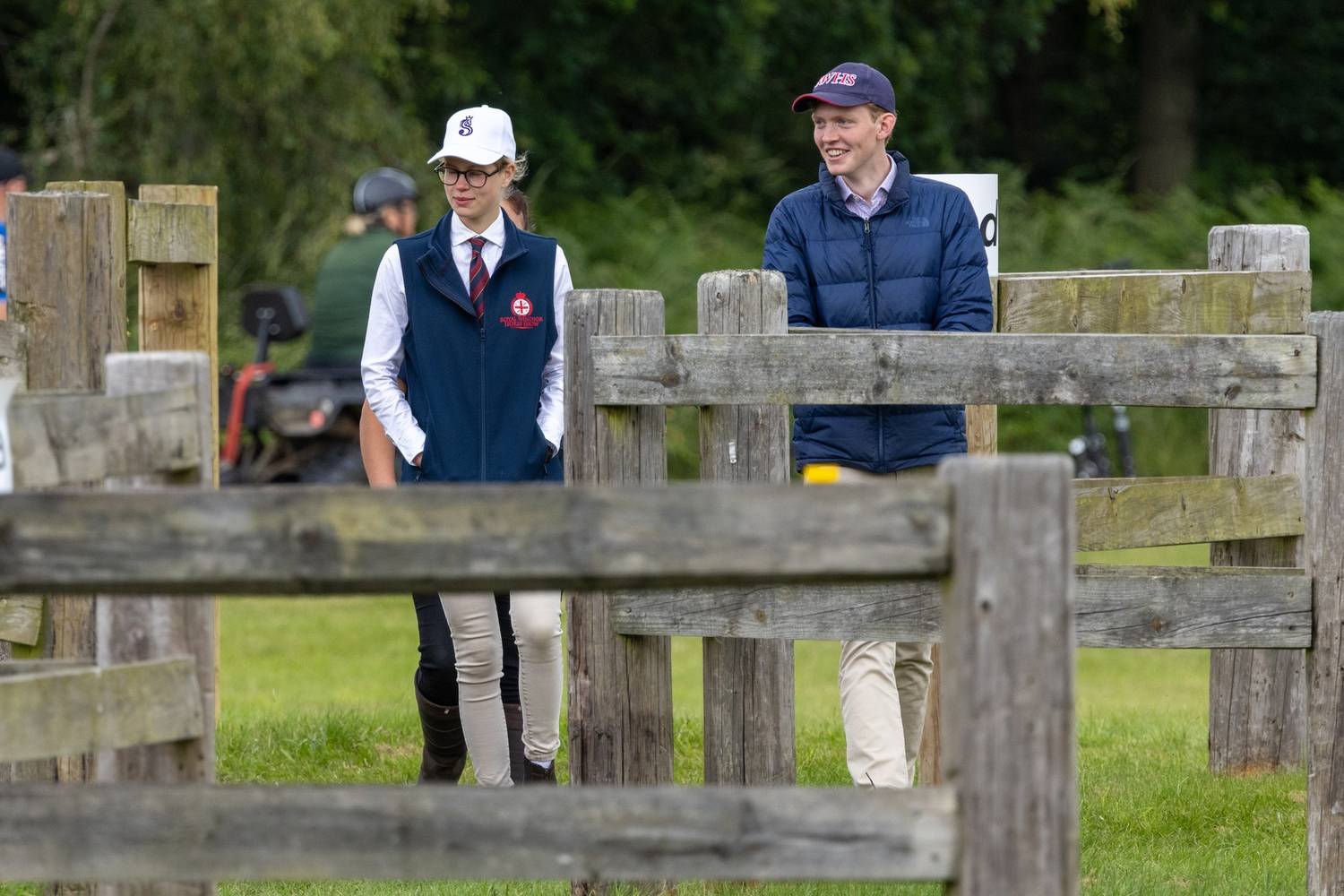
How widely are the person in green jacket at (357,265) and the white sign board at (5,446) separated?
5.71 metres

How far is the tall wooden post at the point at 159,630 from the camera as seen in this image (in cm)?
293

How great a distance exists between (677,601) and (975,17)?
1970cm

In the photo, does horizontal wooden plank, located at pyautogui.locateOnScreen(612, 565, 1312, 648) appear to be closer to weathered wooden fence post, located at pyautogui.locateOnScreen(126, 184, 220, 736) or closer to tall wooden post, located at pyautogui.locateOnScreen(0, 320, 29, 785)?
weathered wooden fence post, located at pyautogui.locateOnScreen(126, 184, 220, 736)

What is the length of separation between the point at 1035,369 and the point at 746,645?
3.58 ft

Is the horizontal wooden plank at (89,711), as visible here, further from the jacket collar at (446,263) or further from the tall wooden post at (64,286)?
the jacket collar at (446,263)

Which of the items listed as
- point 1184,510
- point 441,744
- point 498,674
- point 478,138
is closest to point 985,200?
point 1184,510

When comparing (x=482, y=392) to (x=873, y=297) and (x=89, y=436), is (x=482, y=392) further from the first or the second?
(x=89, y=436)

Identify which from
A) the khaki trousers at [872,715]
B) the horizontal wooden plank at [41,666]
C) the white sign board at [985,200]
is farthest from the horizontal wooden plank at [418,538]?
the white sign board at [985,200]

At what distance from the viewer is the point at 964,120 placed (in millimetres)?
24391

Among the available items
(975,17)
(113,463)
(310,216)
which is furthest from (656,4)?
(113,463)

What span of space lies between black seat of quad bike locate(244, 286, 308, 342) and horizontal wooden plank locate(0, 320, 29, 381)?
20.9 feet

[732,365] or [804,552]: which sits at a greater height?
[732,365]

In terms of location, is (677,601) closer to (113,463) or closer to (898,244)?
(898,244)

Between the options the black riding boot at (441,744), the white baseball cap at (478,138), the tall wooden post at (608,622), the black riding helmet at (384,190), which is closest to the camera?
the tall wooden post at (608,622)
